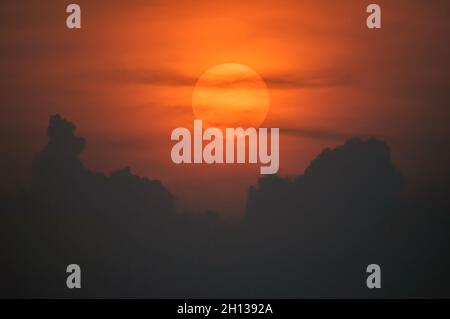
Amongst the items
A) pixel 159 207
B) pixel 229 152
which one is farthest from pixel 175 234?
pixel 229 152

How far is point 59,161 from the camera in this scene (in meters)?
24.0

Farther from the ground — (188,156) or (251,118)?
(251,118)

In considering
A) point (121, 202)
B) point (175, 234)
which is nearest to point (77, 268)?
point (175, 234)

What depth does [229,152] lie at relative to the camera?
19719 mm

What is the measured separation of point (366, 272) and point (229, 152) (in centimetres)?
444

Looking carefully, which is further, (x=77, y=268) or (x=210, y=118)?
(x=210, y=118)

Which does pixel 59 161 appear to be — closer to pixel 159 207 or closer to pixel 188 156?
pixel 159 207

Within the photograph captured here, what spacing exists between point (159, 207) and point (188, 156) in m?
8.00

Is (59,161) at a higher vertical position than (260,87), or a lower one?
lower

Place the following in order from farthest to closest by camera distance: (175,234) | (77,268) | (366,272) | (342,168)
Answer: (342,168), (175,234), (366,272), (77,268)
